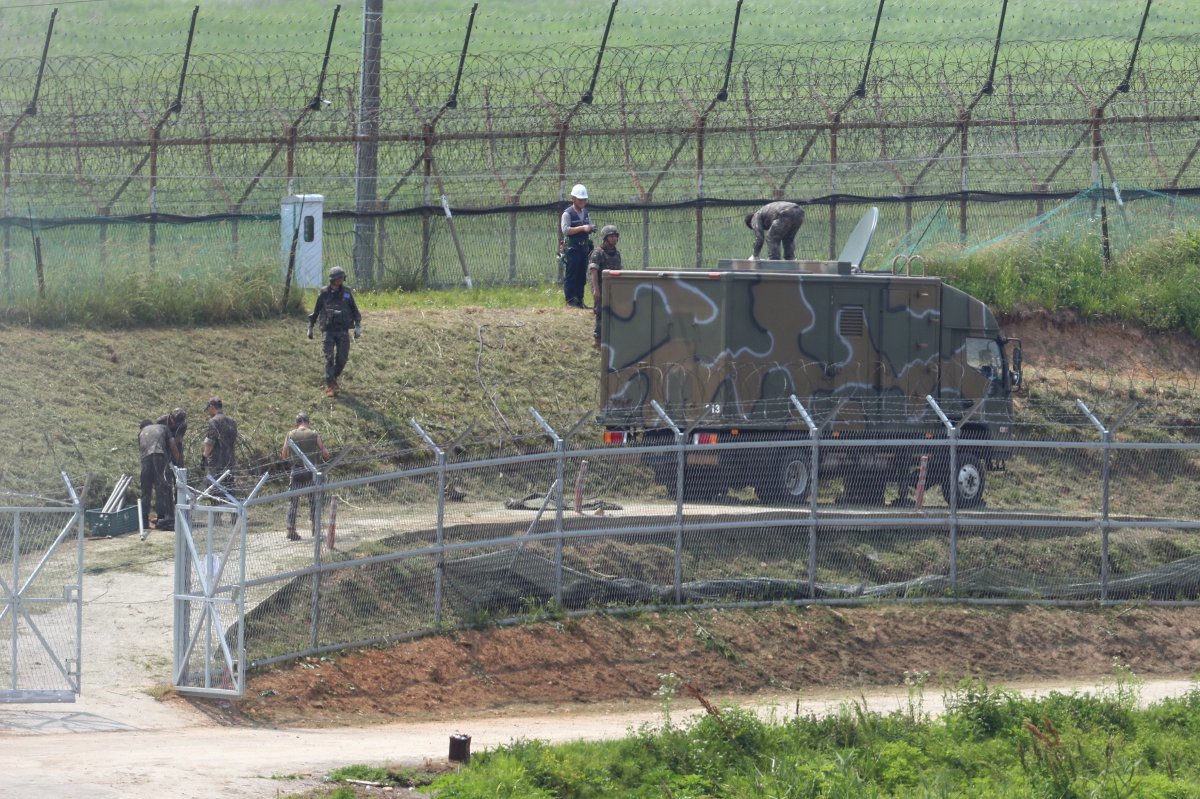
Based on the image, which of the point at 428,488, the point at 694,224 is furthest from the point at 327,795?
the point at 694,224

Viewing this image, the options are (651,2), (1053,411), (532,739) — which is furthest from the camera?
(651,2)

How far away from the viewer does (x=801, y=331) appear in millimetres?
18766

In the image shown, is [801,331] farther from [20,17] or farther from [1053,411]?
[20,17]

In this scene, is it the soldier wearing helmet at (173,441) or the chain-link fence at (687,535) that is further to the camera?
the soldier wearing helmet at (173,441)

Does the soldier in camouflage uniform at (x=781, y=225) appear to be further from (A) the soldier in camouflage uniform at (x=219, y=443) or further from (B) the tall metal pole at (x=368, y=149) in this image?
(A) the soldier in camouflage uniform at (x=219, y=443)

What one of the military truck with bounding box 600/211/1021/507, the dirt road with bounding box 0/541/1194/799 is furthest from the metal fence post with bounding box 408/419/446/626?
the military truck with bounding box 600/211/1021/507

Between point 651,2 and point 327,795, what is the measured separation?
173 ft

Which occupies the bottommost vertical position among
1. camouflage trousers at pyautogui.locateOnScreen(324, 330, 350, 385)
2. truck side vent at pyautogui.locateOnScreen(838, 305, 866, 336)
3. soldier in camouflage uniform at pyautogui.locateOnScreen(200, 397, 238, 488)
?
soldier in camouflage uniform at pyautogui.locateOnScreen(200, 397, 238, 488)

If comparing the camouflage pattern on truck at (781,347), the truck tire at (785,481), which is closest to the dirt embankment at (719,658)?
the truck tire at (785,481)

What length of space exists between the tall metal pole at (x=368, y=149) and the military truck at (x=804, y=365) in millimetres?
6677

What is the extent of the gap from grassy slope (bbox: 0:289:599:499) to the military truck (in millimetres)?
2522

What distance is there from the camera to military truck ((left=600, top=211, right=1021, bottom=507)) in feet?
60.2

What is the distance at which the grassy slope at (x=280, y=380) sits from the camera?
1850 centimetres

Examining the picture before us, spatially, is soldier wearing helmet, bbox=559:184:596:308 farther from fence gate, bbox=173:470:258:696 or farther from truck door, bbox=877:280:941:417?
fence gate, bbox=173:470:258:696
